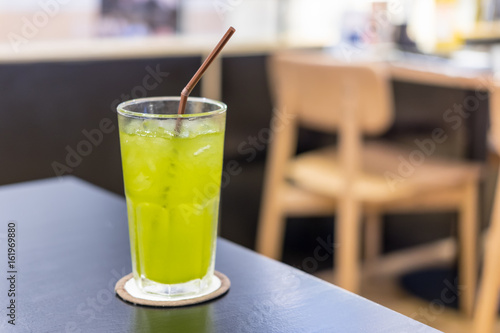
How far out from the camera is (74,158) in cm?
203

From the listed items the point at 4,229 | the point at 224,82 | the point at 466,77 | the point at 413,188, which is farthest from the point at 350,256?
the point at 4,229

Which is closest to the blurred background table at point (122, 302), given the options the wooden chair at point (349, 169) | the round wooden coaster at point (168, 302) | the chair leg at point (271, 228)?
the round wooden coaster at point (168, 302)

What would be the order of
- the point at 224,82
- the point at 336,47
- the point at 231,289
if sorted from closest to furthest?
the point at 231,289 → the point at 224,82 → the point at 336,47

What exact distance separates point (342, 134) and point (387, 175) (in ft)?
0.70

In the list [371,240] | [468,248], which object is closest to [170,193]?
[468,248]

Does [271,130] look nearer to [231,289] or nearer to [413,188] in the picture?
[413,188]

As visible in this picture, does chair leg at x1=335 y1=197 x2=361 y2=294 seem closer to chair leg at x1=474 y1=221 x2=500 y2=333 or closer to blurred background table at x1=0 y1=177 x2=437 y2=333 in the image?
chair leg at x1=474 y1=221 x2=500 y2=333

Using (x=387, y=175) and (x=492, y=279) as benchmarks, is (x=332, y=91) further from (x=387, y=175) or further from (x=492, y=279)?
(x=492, y=279)

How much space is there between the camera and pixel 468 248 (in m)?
2.17

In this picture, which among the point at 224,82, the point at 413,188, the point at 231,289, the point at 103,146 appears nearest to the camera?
the point at 231,289

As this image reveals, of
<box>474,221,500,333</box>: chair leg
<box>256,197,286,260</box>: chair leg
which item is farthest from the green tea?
<box>256,197,286,260</box>: chair leg

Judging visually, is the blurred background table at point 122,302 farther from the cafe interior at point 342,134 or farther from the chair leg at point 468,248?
the chair leg at point 468,248

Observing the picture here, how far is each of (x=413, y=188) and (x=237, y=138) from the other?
2.41 ft

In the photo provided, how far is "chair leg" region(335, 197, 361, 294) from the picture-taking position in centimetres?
197
